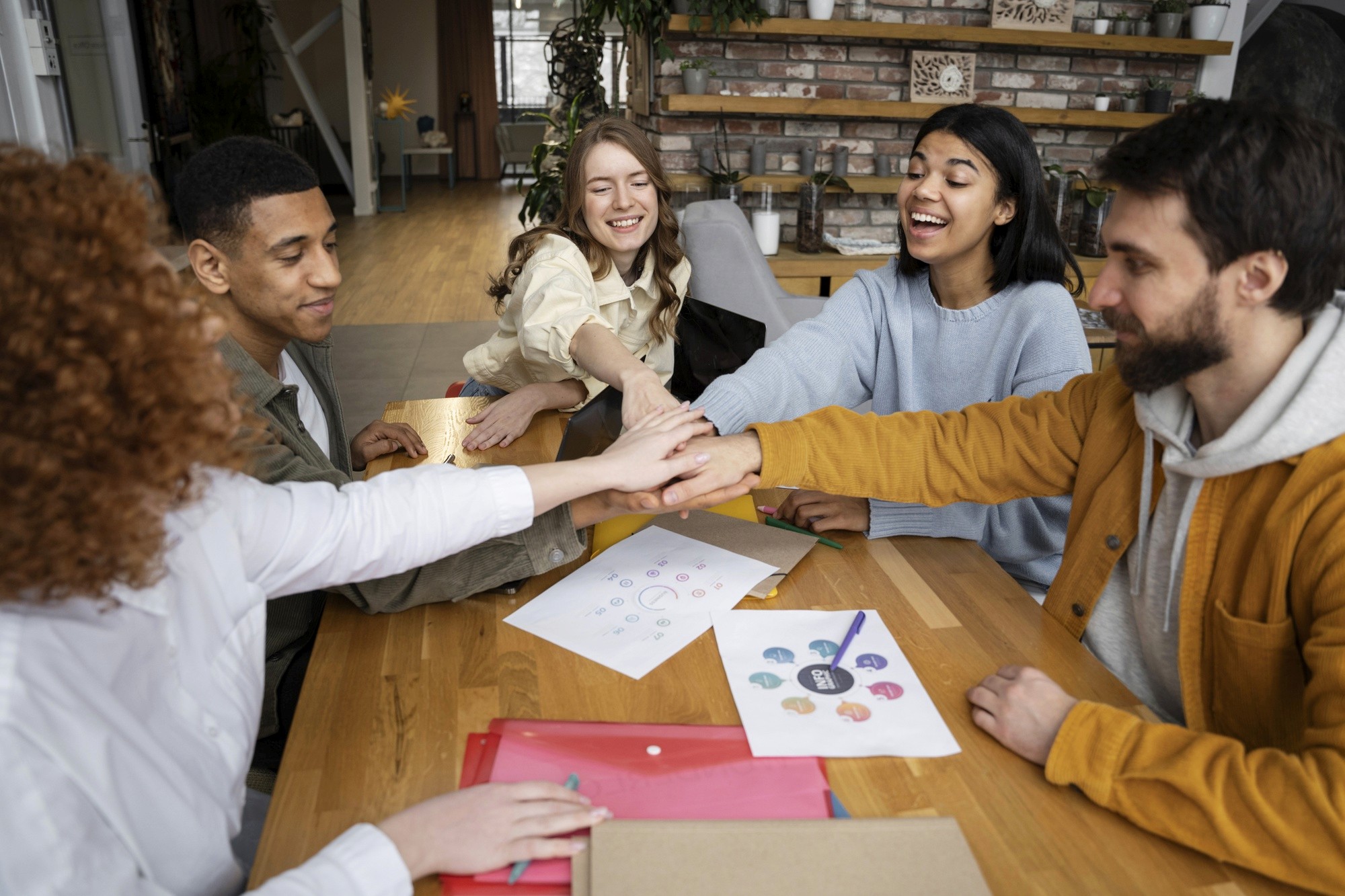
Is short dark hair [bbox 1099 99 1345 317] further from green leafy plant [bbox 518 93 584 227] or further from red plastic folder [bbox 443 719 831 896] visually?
green leafy plant [bbox 518 93 584 227]

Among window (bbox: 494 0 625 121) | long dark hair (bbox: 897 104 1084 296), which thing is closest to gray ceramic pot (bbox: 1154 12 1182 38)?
long dark hair (bbox: 897 104 1084 296)

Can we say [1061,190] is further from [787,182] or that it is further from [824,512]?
[824,512]

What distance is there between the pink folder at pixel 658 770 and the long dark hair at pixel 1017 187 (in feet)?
3.62

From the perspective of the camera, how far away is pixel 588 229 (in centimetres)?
222

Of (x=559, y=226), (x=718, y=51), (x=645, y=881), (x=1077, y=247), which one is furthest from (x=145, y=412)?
(x=1077, y=247)

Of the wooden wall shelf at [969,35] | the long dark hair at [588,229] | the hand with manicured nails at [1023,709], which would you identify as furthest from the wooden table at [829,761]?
the wooden wall shelf at [969,35]

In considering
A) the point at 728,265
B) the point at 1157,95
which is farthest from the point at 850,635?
the point at 1157,95

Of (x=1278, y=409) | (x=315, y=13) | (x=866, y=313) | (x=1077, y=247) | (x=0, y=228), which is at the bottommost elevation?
(x=1077, y=247)

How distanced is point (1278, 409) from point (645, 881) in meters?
0.73

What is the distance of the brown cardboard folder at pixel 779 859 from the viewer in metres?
0.71

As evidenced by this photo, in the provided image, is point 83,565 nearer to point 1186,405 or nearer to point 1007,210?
point 1186,405

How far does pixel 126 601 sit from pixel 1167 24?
5.27m

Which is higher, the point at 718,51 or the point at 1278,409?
the point at 718,51

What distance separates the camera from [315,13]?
10.7 metres
